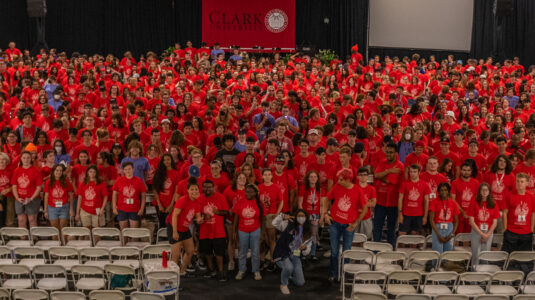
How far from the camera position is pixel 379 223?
948 cm

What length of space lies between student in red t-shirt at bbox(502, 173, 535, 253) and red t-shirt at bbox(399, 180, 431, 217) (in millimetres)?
1218

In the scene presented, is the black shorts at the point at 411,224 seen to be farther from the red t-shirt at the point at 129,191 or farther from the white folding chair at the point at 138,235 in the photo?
the red t-shirt at the point at 129,191

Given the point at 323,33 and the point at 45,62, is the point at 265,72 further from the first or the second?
the point at 323,33

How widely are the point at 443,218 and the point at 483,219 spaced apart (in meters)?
0.60

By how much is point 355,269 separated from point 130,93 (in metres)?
7.27

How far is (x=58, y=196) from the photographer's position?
919cm

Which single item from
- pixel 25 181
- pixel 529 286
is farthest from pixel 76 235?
pixel 529 286

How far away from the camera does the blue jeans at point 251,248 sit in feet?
28.1

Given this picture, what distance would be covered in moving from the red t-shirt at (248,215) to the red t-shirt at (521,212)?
381 centimetres

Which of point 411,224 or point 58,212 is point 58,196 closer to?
point 58,212

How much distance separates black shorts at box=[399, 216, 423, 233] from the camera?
8992 millimetres

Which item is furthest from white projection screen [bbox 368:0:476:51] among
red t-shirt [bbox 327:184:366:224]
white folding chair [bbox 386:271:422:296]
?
white folding chair [bbox 386:271:422:296]

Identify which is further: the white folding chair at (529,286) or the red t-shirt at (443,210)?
the red t-shirt at (443,210)

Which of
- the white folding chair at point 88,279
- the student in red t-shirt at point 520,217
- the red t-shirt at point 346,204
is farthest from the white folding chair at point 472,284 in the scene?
the white folding chair at point 88,279
